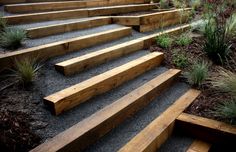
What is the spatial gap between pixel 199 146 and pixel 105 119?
988 mm

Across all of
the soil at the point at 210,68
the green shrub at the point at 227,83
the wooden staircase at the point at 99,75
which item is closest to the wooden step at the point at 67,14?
the wooden staircase at the point at 99,75

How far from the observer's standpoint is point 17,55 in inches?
112

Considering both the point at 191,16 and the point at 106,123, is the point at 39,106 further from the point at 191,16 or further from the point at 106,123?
the point at 191,16

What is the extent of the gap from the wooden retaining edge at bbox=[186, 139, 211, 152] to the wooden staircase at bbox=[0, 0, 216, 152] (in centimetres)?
3

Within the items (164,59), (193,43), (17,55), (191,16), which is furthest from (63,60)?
(191,16)

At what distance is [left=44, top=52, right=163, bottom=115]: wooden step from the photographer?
2.45m

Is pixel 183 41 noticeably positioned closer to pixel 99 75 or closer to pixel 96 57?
pixel 96 57

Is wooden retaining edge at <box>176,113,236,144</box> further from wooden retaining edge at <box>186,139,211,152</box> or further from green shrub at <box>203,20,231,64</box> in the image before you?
green shrub at <box>203,20,231,64</box>

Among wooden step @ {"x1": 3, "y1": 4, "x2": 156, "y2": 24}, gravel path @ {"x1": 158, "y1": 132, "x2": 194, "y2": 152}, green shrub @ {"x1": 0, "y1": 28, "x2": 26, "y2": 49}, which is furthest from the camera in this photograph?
wooden step @ {"x1": 3, "y1": 4, "x2": 156, "y2": 24}

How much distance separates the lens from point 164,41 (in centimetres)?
Result: 419

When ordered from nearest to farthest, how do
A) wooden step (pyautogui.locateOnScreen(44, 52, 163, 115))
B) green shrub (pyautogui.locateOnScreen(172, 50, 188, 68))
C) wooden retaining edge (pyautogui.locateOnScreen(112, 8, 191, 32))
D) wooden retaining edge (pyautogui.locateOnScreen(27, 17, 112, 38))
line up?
1. wooden step (pyautogui.locateOnScreen(44, 52, 163, 115))
2. wooden retaining edge (pyautogui.locateOnScreen(27, 17, 112, 38))
3. green shrub (pyautogui.locateOnScreen(172, 50, 188, 68))
4. wooden retaining edge (pyautogui.locateOnScreen(112, 8, 191, 32))

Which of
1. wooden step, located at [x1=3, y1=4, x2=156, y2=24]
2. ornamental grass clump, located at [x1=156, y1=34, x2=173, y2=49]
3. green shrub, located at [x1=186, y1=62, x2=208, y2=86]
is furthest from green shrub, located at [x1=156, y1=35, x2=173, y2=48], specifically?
wooden step, located at [x1=3, y1=4, x2=156, y2=24]

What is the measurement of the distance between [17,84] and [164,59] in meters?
2.14

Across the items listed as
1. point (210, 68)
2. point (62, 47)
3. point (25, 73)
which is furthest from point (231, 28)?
point (25, 73)
